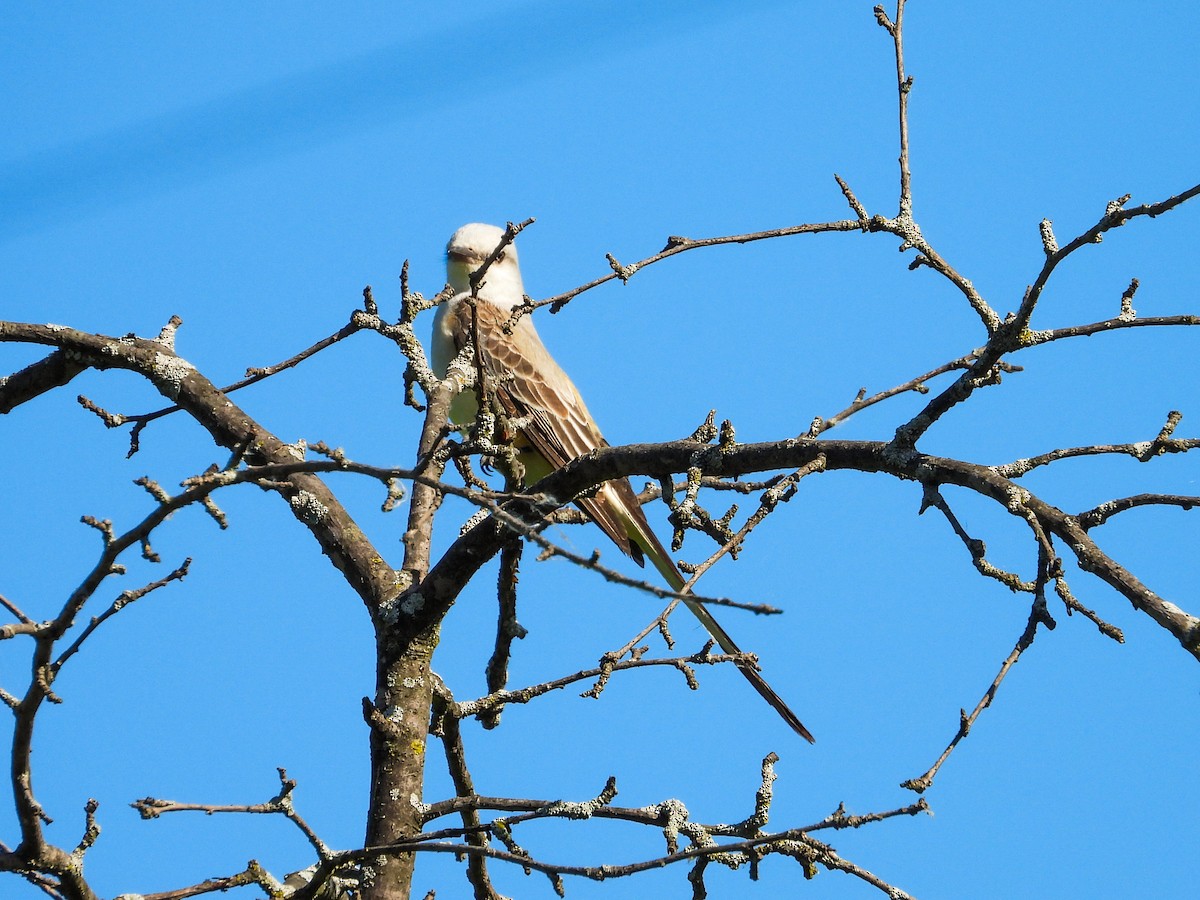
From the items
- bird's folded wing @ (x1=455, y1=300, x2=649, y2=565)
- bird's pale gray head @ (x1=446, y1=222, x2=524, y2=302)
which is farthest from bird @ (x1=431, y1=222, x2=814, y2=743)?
bird's pale gray head @ (x1=446, y1=222, x2=524, y2=302)

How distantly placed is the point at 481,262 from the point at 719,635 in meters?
3.30

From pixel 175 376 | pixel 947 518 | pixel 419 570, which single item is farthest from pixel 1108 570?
pixel 175 376

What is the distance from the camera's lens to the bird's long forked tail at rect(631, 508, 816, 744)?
3972mm

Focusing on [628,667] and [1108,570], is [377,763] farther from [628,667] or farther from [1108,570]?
[1108,570]

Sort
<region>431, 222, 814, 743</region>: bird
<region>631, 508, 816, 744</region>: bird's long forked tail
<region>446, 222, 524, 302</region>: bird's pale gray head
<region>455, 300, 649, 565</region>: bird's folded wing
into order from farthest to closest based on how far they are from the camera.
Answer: <region>446, 222, 524, 302</region>: bird's pale gray head, <region>455, 300, 649, 565</region>: bird's folded wing, <region>431, 222, 814, 743</region>: bird, <region>631, 508, 816, 744</region>: bird's long forked tail

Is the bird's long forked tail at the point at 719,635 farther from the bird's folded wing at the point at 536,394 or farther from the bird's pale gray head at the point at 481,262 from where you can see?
the bird's pale gray head at the point at 481,262

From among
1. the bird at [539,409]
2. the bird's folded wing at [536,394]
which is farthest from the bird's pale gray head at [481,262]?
the bird's folded wing at [536,394]

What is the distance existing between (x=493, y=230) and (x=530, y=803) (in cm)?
469

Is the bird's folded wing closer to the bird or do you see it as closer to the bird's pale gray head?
the bird

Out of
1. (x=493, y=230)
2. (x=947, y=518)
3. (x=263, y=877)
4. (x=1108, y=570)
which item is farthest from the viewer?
(x=493, y=230)

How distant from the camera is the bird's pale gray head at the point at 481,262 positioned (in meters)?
7.04

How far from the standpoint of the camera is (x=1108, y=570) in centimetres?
232

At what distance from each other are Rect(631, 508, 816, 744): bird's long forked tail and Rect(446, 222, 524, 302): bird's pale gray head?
2506 millimetres

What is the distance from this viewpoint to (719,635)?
4363 millimetres
